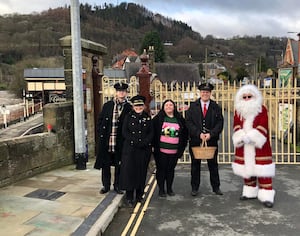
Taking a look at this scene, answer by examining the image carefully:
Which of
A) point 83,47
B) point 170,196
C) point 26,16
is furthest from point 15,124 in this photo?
point 26,16

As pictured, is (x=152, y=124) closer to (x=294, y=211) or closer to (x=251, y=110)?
(x=251, y=110)

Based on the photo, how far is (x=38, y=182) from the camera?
23.2 ft

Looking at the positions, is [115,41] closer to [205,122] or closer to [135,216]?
[205,122]

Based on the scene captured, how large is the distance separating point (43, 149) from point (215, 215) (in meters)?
4.03

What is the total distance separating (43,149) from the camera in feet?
25.9

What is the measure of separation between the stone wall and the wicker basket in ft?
10.9

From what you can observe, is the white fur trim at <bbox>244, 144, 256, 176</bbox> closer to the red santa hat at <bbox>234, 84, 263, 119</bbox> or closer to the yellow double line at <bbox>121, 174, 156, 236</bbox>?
the red santa hat at <bbox>234, 84, 263, 119</bbox>

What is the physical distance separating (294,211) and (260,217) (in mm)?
668

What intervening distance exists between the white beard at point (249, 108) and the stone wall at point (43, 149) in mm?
4159

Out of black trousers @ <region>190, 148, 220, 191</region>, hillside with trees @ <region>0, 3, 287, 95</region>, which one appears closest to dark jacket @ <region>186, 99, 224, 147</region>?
black trousers @ <region>190, 148, 220, 191</region>

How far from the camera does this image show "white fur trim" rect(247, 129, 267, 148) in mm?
5938

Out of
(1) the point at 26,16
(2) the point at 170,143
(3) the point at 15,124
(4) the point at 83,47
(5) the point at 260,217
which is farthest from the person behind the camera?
(1) the point at 26,16

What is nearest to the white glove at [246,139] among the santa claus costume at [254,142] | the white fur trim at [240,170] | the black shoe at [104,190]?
the santa claus costume at [254,142]

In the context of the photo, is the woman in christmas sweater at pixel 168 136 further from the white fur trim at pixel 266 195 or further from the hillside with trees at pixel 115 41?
the hillside with trees at pixel 115 41
